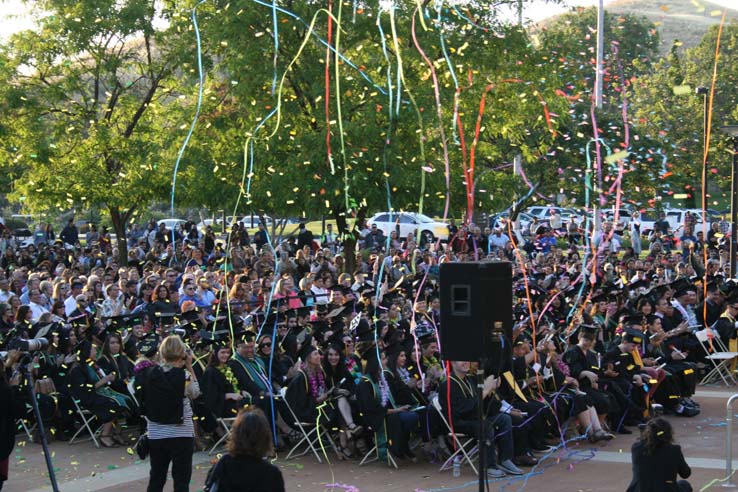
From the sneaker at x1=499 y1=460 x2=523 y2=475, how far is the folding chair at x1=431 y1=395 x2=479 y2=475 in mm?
295

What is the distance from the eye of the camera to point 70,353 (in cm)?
1227

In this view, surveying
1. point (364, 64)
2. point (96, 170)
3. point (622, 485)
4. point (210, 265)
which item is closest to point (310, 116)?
point (364, 64)

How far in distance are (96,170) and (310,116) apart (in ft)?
24.4

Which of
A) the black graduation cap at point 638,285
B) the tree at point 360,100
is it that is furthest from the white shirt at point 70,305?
the black graduation cap at point 638,285

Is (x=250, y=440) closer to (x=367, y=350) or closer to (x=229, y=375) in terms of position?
Answer: (x=367, y=350)

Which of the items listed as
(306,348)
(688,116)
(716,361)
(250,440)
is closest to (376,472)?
(306,348)

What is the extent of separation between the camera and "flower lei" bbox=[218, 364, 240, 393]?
451 inches

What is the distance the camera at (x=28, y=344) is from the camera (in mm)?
10499

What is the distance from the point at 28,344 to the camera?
10.7 meters

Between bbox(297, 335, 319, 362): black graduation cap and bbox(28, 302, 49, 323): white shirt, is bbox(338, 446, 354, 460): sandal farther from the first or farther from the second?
bbox(28, 302, 49, 323): white shirt

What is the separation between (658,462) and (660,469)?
53 millimetres

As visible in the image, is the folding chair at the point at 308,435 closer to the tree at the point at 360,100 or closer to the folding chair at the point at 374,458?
the folding chair at the point at 374,458

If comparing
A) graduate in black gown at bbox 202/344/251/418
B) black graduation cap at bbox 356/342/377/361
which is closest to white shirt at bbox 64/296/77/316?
graduate in black gown at bbox 202/344/251/418

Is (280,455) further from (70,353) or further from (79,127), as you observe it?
(79,127)
